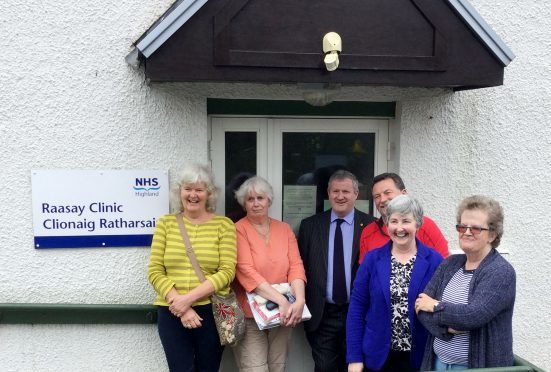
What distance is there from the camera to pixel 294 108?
358 centimetres

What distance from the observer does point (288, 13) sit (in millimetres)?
2760

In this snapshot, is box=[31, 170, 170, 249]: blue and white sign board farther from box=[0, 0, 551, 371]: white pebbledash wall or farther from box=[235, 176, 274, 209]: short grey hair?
box=[235, 176, 274, 209]: short grey hair

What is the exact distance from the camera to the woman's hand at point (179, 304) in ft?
9.48

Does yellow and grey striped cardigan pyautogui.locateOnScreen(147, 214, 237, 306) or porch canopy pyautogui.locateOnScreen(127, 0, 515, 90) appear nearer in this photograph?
porch canopy pyautogui.locateOnScreen(127, 0, 515, 90)

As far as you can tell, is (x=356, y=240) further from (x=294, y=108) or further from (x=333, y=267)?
(x=294, y=108)

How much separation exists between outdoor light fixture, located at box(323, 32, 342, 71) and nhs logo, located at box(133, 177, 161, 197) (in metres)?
1.39

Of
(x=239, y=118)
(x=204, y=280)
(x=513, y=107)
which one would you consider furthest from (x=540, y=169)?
(x=204, y=280)

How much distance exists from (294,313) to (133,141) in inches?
60.3

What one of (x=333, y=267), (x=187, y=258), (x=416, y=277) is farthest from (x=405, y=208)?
(x=187, y=258)

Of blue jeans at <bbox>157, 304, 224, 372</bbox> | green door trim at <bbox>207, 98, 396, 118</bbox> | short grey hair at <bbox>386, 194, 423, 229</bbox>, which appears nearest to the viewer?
short grey hair at <bbox>386, 194, 423, 229</bbox>

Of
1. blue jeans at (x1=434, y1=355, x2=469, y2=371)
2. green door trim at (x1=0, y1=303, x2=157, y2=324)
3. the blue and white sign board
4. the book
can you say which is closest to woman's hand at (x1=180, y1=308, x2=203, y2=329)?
the book

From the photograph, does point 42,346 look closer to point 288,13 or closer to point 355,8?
point 288,13

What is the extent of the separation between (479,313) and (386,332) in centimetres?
57

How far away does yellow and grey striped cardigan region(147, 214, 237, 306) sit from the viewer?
295 centimetres
